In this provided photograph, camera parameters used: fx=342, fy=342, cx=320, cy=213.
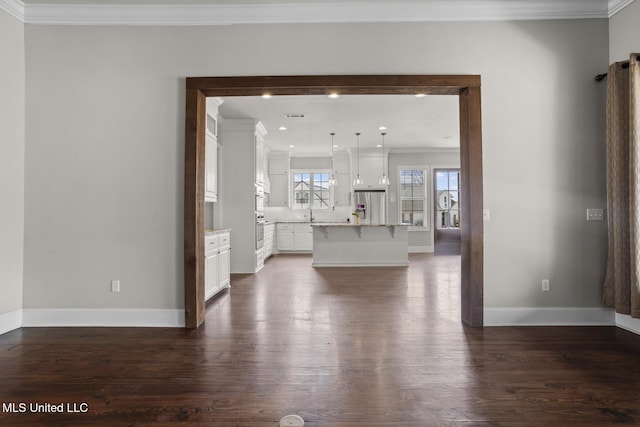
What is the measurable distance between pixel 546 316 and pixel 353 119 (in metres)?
4.58

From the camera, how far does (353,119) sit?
6.53 metres

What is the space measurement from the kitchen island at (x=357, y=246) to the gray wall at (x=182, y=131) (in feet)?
13.0

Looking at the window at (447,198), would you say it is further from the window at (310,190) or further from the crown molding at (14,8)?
the crown molding at (14,8)

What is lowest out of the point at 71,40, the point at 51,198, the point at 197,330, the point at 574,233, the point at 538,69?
the point at 197,330

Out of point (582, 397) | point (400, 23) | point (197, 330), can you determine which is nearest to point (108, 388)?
point (197, 330)

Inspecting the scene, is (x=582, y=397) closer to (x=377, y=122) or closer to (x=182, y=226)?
(x=182, y=226)

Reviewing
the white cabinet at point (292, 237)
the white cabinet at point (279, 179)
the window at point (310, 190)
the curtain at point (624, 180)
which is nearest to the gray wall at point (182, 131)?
the curtain at point (624, 180)

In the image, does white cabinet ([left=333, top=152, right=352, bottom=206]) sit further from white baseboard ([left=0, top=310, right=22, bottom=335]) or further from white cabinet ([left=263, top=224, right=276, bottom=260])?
white baseboard ([left=0, top=310, right=22, bottom=335])

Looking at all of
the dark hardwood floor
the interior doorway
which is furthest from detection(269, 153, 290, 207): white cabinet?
the dark hardwood floor

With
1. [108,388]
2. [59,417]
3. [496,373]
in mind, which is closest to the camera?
[59,417]

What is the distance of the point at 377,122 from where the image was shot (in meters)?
6.76

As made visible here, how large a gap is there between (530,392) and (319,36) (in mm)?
3246

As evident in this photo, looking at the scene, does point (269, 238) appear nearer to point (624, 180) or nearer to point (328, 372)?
point (328, 372)

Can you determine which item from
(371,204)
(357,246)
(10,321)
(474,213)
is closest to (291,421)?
(474,213)
